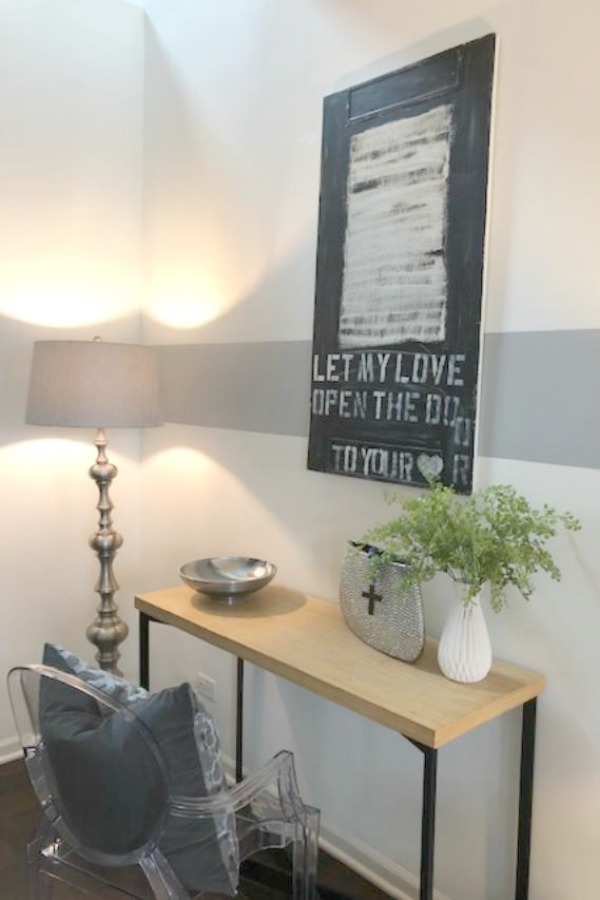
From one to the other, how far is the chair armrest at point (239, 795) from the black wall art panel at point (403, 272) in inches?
29.4

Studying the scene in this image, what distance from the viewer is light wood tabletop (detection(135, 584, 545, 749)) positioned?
1.46 metres

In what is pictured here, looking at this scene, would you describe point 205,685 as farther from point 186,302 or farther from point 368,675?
point 186,302

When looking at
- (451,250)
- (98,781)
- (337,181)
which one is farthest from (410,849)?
(337,181)

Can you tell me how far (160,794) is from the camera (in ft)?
4.33

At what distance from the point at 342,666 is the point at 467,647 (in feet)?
0.94

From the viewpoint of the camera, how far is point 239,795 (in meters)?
1.44

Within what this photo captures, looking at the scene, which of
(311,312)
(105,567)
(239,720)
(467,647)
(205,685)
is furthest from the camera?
(205,685)

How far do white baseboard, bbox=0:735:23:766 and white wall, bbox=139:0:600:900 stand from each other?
552mm

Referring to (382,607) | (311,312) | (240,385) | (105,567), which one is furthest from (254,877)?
(311,312)

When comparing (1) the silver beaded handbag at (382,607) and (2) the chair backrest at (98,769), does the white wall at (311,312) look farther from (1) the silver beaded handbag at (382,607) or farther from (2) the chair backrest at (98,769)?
(2) the chair backrest at (98,769)

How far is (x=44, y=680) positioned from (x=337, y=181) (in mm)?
1492

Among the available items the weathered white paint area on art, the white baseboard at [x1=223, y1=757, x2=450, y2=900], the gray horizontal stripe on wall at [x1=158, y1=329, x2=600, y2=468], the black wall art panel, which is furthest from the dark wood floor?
the weathered white paint area on art

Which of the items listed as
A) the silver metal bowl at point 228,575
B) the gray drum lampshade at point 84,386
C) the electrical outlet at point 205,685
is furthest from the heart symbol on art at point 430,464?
the electrical outlet at point 205,685

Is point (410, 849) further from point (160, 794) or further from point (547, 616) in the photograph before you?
point (160, 794)
